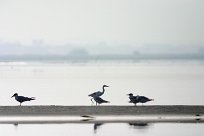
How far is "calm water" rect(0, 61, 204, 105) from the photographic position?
6.94ft

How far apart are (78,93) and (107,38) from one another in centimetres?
34

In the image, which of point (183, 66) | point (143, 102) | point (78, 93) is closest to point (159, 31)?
point (183, 66)

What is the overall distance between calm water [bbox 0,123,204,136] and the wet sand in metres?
0.06

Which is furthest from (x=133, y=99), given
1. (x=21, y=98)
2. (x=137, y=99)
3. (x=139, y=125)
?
(x=21, y=98)

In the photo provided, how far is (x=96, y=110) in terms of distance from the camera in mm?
2121

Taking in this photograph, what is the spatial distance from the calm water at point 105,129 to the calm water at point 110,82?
0.12 meters

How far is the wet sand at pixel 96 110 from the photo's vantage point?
211 cm

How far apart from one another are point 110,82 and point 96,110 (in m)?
0.17

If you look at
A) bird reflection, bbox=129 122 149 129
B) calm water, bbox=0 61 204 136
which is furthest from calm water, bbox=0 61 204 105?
bird reflection, bbox=129 122 149 129

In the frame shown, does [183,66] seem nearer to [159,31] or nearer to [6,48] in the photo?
[159,31]

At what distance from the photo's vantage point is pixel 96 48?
7.02ft

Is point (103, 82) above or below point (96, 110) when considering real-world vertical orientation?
above

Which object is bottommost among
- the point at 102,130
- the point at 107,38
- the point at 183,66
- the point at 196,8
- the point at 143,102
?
the point at 102,130

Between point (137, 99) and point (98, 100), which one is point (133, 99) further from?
point (98, 100)
